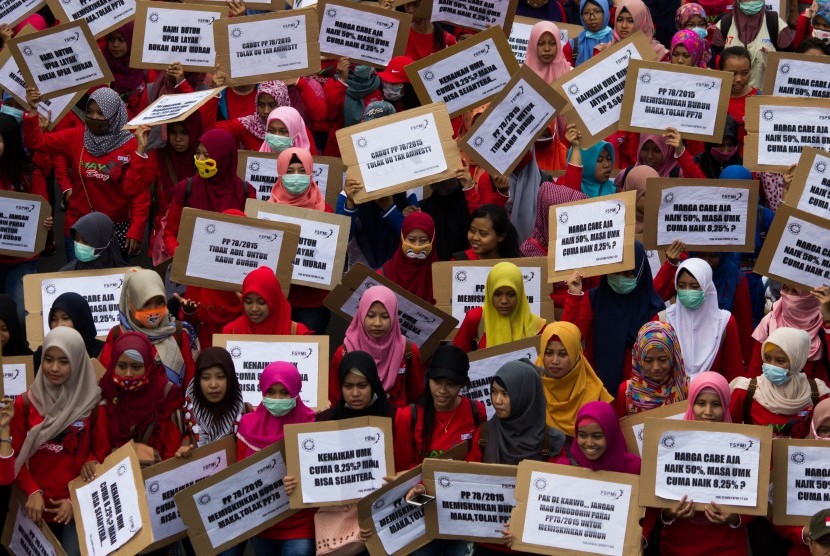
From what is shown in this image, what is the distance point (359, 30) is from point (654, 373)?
16.1ft

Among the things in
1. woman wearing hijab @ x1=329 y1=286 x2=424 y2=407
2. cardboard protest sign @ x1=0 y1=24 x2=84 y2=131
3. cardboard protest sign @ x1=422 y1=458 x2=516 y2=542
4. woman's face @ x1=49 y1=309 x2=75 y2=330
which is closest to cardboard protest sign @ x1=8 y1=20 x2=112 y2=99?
cardboard protest sign @ x1=0 y1=24 x2=84 y2=131

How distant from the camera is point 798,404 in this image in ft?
32.9

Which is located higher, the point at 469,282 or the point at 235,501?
the point at 469,282

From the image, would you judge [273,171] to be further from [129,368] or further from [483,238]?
[129,368]

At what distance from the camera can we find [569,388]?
1054 cm

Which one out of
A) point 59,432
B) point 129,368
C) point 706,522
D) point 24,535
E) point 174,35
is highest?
point 174,35

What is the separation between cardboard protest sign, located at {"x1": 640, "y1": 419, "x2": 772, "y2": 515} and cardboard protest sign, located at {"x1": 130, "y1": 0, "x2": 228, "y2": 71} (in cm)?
597

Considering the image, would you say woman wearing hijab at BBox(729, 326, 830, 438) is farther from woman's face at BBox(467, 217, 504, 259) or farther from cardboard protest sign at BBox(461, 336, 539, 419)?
woman's face at BBox(467, 217, 504, 259)

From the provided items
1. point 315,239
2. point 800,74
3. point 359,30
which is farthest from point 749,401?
point 359,30

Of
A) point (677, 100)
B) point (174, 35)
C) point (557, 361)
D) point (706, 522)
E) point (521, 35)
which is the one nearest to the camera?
point (706, 522)

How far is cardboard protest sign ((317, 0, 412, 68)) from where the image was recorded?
14.0 m

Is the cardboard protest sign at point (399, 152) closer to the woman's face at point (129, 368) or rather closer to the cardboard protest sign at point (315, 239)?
the cardboard protest sign at point (315, 239)

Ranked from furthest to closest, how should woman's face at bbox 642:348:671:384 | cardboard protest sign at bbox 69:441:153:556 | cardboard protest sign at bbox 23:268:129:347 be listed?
cardboard protest sign at bbox 23:268:129:347, woman's face at bbox 642:348:671:384, cardboard protest sign at bbox 69:441:153:556

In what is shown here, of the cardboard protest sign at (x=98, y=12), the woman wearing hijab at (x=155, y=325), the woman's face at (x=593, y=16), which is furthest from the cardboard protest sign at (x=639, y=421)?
the cardboard protest sign at (x=98, y=12)
